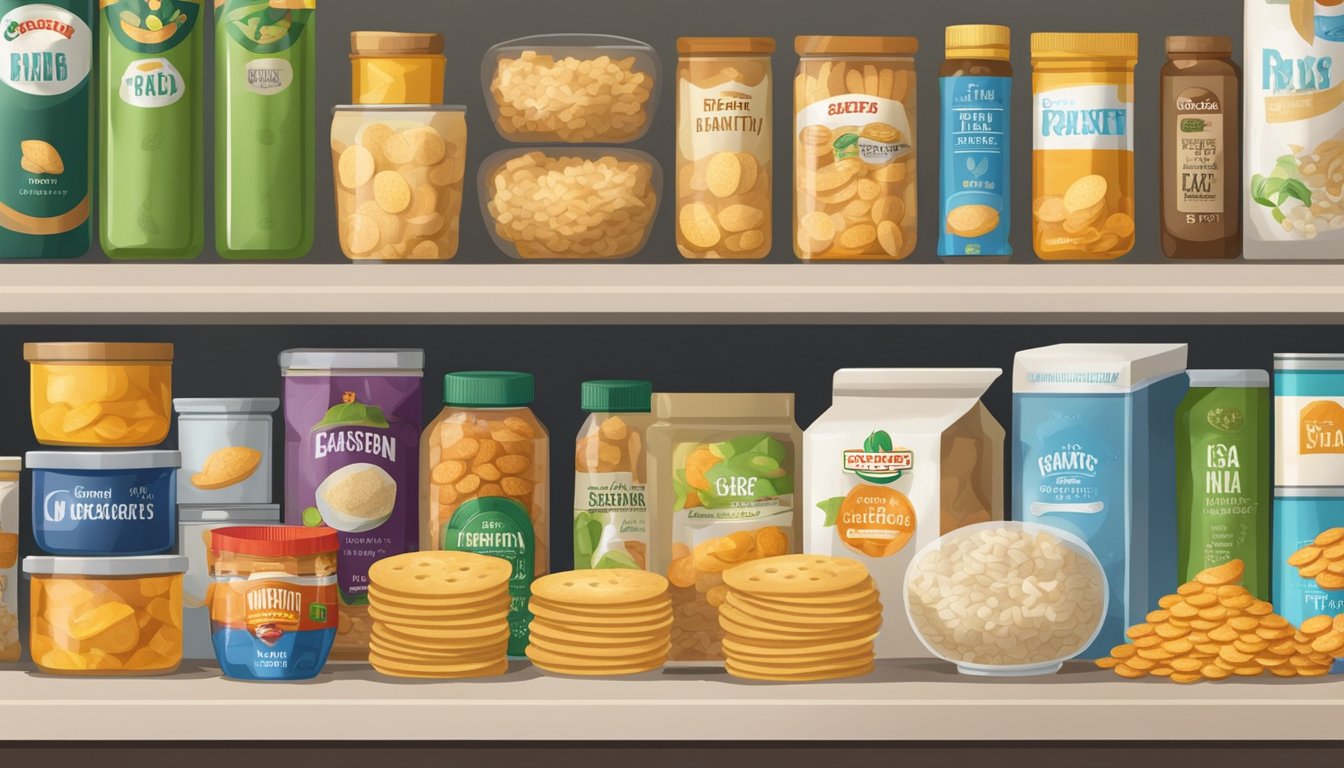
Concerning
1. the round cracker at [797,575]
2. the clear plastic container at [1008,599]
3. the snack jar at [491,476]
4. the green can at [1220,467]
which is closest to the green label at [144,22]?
the snack jar at [491,476]

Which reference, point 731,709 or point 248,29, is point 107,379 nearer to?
point 248,29

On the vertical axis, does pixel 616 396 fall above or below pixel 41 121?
below

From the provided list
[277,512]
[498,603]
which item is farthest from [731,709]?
[277,512]

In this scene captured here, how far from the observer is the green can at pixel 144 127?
1317 mm

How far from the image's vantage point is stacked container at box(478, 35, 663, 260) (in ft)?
4.36

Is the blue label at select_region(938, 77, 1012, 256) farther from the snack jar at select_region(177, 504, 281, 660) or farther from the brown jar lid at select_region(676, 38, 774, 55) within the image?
the snack jar at select_region(177, 504, 281, 660)

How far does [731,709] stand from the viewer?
123 cm

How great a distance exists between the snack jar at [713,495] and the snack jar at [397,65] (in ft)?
1.20

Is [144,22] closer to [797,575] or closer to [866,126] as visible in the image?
[866,126]

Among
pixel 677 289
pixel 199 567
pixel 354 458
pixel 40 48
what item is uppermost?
pixel 40 48

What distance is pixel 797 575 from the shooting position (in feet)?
4.28

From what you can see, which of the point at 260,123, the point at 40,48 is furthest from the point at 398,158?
the point at 40,48

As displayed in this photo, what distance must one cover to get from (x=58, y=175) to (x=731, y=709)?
30.0 inches

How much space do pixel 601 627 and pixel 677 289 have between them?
0.30 metres
